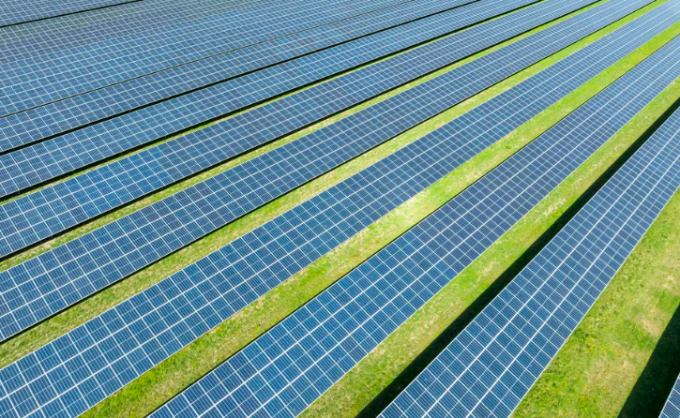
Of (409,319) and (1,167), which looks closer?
(409,319)

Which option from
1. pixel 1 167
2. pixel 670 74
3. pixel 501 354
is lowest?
pixel 1 167

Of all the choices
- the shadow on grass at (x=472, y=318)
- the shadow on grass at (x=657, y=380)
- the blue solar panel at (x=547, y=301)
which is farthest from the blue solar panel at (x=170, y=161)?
the shadow on grass at (x=657, y=380)

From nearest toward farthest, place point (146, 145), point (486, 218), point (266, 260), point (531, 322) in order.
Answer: point (531, 322)
point (266, 260)
point (486, 218)
point (146, 145)

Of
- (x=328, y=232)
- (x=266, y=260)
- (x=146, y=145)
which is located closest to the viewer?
(x=266, y=260)

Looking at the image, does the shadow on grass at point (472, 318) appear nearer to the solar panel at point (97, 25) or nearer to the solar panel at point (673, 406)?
the solar panel at point (673, 406)

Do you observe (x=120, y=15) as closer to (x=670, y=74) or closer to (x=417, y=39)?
(x=417, y=39)

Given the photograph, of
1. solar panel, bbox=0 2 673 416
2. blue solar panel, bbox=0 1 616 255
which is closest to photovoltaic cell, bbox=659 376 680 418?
solar panel, bbox=0 2 673 416

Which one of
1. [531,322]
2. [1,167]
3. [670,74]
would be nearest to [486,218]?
[531,322]

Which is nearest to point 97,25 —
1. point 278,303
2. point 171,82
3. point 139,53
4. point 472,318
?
point 139,53
